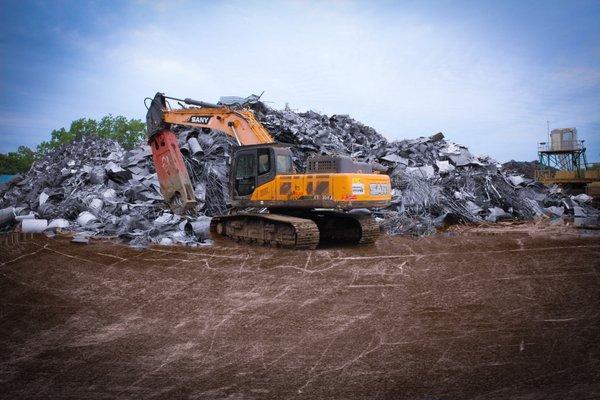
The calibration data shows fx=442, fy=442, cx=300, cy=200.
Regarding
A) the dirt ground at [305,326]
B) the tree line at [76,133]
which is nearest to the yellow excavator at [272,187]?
the dirt ground at [305,326]

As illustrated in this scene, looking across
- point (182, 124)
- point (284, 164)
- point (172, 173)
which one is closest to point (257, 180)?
point (284, 164)

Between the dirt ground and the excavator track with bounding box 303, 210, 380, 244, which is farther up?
the excavator track with bounding box 303, 210, 380, 244

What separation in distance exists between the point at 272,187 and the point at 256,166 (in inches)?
29.3

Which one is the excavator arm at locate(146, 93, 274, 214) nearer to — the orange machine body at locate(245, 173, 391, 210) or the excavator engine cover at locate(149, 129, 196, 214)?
the excavator engine cover at locate(149, 129, 196, 214)

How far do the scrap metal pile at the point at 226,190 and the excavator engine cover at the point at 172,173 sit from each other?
0.56 m

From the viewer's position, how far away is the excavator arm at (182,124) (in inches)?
462

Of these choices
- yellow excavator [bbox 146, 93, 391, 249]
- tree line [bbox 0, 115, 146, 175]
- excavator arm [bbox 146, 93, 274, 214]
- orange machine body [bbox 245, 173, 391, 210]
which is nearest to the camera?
orange machine body [bbox 245, 173, 391, 210]

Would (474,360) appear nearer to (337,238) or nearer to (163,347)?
(163,347)

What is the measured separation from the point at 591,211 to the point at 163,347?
16.5 m

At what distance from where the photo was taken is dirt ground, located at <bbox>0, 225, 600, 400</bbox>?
385 cm

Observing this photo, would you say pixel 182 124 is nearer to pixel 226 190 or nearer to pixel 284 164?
pixel 226 190

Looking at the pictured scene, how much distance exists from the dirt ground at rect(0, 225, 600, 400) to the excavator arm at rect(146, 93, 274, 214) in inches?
119

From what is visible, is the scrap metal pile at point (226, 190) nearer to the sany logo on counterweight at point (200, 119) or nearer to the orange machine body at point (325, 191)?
the orange machine body at point (325, 191)

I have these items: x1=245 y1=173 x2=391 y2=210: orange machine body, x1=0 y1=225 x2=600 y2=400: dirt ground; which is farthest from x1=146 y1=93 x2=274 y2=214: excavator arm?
x1=0 y1=225 x2=600 y2=400: dirt ground
